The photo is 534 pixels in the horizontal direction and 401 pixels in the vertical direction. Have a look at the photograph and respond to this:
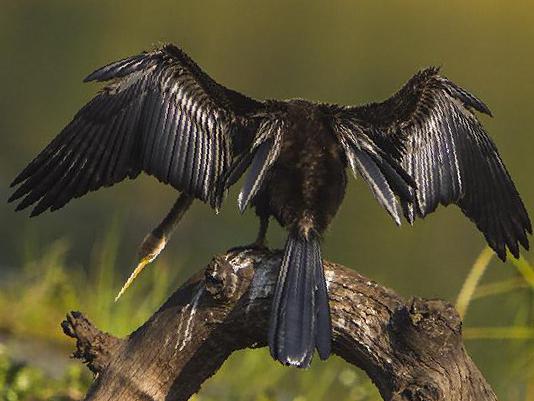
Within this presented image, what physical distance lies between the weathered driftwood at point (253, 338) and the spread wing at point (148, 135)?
319 mm

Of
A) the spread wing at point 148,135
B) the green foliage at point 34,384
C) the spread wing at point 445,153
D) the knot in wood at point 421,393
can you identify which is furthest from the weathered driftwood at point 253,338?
the green foliage at point 34,384

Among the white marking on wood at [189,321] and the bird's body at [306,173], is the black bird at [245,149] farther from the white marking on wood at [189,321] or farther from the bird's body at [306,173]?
the white marking on wood at [189,321]

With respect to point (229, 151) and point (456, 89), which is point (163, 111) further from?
point (456, 89)

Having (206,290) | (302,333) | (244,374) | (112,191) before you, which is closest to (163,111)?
(206,290)

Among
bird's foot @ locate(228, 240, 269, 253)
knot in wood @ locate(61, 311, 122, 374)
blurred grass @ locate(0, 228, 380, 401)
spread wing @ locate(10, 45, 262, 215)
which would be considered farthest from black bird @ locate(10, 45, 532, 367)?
blurred grass @ locate(0, 228, 380, 401)

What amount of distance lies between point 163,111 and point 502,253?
1285mm

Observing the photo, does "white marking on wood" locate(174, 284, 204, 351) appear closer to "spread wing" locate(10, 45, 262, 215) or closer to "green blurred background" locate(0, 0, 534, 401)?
"spread wing" locate(10, 45, 262, 215)

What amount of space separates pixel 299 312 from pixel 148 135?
78 cm

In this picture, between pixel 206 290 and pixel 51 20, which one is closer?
pixel 206 290

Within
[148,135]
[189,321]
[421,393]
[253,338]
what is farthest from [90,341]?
[421,393]

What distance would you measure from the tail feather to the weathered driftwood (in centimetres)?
11

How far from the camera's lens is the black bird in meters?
3.62

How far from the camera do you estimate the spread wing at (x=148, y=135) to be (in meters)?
3.69

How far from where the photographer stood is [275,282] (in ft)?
11.8
